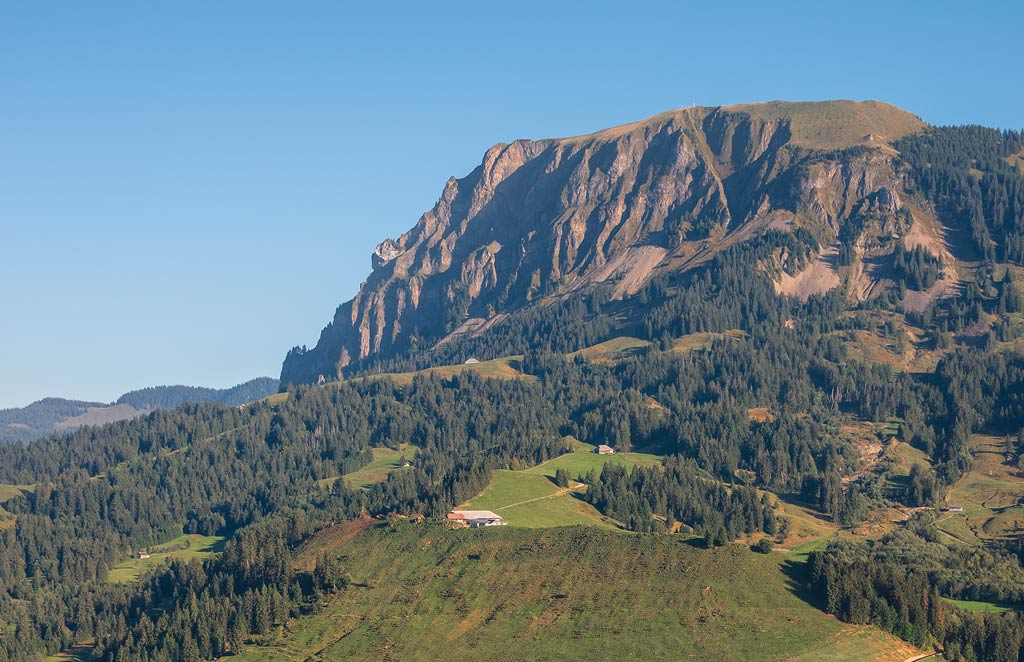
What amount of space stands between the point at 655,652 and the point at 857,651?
29508 millimetres

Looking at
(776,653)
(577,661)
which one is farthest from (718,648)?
(577,661)

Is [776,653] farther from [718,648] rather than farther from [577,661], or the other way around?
[577,661]

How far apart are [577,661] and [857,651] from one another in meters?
40.9

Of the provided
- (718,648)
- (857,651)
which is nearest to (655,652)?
(718,648)

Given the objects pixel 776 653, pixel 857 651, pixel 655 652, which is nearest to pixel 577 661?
pixel 655 652

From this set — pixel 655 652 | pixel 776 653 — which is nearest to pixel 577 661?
pixel 655 652

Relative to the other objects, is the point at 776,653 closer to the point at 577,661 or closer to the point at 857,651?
the point at 857,651

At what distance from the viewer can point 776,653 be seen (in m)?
196

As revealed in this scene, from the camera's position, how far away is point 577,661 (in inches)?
7800

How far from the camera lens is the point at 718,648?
19912 centimetres

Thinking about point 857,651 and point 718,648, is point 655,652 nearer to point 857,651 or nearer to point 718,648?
point 718,648

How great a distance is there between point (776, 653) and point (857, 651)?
12921 millimetres

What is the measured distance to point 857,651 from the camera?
19938 centimetres

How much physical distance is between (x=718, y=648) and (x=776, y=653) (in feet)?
27.7
